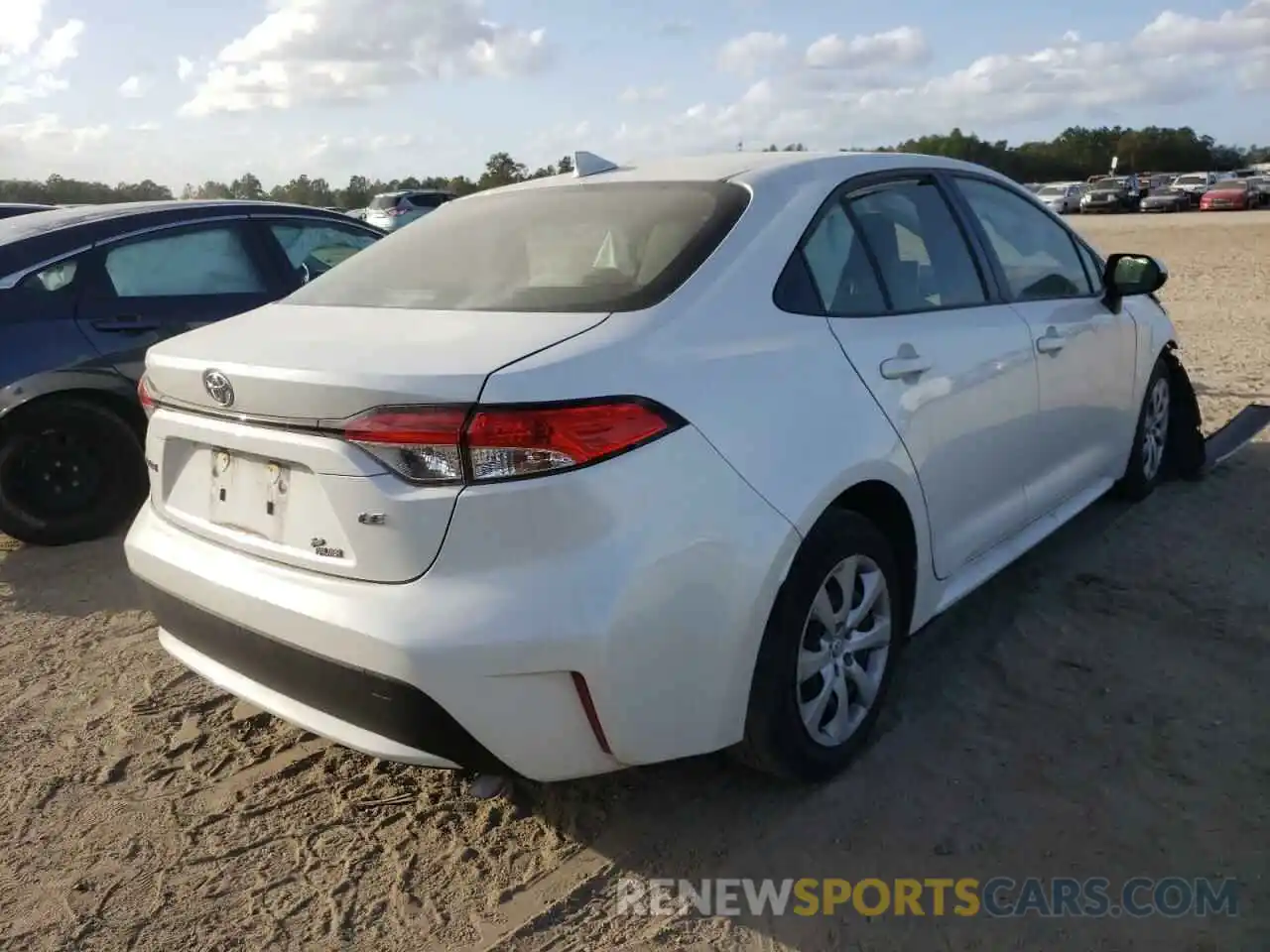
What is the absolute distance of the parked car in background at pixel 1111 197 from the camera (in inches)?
1700

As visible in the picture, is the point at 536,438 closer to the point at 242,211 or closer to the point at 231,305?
the point at 231,305

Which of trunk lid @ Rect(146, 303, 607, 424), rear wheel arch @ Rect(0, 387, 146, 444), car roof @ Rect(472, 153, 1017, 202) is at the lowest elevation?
rear wheel arch @ Rect(0, 387, 146, 444)

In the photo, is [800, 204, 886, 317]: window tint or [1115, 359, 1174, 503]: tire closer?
[800, 204, 886, 317]: window tint

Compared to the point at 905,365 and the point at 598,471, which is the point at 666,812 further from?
the point at 905,365

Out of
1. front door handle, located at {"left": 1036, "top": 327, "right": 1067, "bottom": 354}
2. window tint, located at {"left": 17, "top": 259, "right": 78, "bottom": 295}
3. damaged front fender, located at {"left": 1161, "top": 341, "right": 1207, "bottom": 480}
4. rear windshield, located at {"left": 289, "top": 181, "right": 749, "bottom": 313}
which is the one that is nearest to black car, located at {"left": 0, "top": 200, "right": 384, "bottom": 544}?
window tint, located at {"left": 17, "top": 259, "right": 78, "bottom": 295}

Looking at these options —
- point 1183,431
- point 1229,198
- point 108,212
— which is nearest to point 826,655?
point 1183,431

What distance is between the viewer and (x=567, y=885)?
8.47ft

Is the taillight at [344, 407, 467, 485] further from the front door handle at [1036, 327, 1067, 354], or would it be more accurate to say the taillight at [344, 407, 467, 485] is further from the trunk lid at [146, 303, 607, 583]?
the front door handle at [1036, 327, 1067, 354]

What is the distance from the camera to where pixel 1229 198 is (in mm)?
39500

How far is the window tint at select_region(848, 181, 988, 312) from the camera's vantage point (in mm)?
3199

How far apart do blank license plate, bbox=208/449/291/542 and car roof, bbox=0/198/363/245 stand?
132 inches

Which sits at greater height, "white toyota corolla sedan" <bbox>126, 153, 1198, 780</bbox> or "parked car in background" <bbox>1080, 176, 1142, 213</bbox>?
"white toyota corolla sedan" <bbox>126, 153, 1198, 780</bbox>

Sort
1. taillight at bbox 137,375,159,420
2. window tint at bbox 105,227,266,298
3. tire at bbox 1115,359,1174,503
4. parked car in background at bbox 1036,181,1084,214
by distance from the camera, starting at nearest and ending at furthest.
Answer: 1. taillight at bbox 137,375,159,420
2. tire at bbox 1115,359,1174,503
3. window tint at bbox 105,227,266,298
4. parked car in background at bbox 1036,181,1084,214

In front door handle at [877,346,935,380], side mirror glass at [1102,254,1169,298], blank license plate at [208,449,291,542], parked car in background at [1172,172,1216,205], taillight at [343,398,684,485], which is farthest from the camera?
parked car in background at [1172,172,1216,205]
